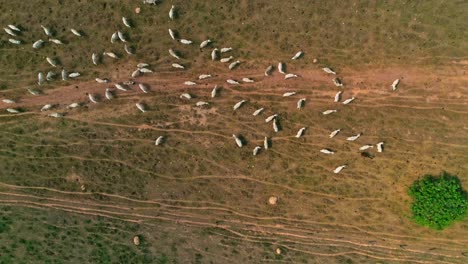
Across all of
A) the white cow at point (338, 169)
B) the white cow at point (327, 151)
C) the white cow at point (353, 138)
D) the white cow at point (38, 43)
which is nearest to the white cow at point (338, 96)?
the white cow at point (353, 138)

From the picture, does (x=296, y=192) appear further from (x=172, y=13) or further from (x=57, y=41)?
(x=57, y=41)

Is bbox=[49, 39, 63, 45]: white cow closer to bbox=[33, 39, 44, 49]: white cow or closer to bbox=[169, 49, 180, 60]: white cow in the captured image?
bbox=[33, 39, 44, 49]: white cow

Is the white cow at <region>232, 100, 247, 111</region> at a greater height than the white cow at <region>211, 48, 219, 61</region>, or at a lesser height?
lesser

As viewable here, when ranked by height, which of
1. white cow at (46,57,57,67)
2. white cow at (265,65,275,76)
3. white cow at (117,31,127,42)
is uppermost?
white cow at (117,31,127,42)

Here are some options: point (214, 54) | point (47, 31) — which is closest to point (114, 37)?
point (47, 31)

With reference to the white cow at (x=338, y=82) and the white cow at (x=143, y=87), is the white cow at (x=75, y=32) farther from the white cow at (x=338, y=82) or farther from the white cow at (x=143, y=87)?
the white cow at (x=338, y=82)

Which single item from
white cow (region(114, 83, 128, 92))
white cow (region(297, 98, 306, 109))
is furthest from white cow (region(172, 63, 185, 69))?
white cow (region(297, 98, 306, 109))
